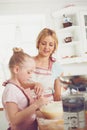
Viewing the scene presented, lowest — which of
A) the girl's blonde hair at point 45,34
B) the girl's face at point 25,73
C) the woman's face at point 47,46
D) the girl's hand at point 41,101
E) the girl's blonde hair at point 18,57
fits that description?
the girl's hand at point 41,101

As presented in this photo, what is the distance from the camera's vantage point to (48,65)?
2.77 meters

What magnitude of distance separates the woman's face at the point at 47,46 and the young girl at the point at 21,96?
5.7 inches

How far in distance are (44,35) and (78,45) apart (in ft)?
1.11

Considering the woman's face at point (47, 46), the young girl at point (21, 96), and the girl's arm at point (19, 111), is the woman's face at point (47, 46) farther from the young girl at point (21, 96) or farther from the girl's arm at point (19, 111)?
the girl's arm at point (19, 111)

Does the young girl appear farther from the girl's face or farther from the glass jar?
the glass jar

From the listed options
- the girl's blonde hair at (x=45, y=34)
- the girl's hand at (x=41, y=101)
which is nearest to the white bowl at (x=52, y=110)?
the girl's hand at (x=41, y=101)

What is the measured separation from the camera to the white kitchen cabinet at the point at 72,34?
2.74m

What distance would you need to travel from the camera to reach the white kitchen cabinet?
274cm

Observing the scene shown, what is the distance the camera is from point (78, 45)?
108 inches

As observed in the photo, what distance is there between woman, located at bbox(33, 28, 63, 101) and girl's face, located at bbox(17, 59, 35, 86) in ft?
0.17

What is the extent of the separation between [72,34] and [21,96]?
0.78 metres

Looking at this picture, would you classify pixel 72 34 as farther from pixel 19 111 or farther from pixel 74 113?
pixel 19 111

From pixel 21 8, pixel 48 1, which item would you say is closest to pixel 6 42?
pixel 21 8

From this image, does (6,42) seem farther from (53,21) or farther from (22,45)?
(53,21)
